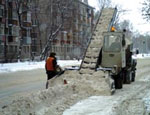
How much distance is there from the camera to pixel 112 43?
15273mm

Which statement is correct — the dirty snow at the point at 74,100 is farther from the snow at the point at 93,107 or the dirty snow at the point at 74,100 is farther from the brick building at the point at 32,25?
the brick building at the point at 32,25

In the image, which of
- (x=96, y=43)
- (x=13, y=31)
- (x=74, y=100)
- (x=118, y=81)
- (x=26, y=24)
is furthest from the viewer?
(x=26, y=24)

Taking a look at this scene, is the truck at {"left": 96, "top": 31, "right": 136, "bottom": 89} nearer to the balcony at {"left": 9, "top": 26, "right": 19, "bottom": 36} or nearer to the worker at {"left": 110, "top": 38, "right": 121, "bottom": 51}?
the worker at {"left": 110, "top": 38, "right": 121, "bottom": 51}

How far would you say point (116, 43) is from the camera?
15.2 m

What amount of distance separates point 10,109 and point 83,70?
5573 millimetres

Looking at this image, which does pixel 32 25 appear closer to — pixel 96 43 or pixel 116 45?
pixel 96 43

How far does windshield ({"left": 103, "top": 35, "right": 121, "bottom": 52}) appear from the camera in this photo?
1520cm

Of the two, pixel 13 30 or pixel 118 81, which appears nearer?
pixel 118 81

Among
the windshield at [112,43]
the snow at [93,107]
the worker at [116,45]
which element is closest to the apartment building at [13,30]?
the windshield at [112,43]

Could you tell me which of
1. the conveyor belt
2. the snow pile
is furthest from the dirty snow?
the conveyor belt

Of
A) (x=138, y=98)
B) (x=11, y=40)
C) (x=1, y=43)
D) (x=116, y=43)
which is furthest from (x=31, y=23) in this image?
(x=138, y=98)

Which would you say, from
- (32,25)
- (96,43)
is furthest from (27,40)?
(96,43)

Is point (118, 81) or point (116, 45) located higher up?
point (116, 45)

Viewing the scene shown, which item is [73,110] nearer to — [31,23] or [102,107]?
[102,107]
